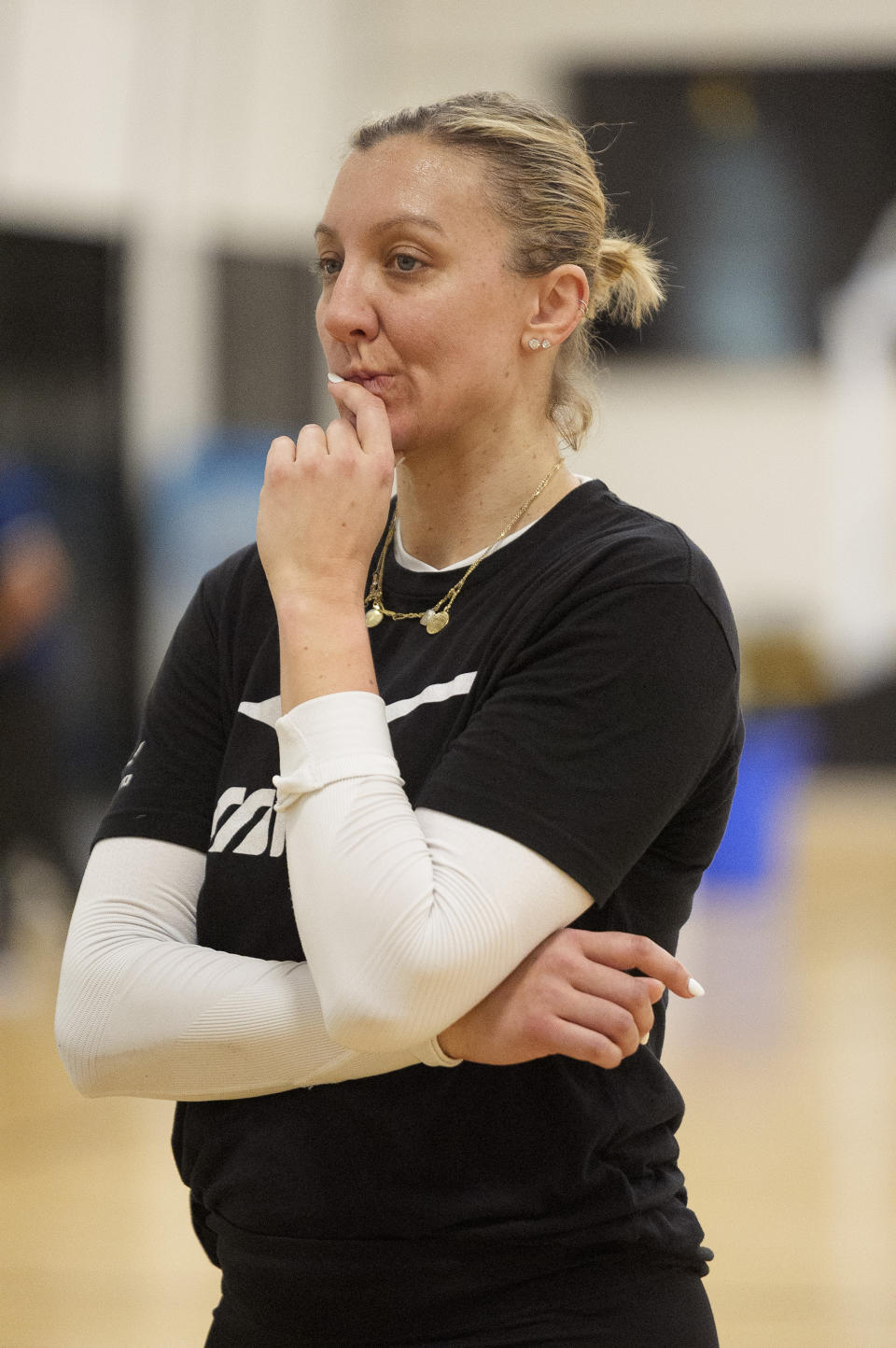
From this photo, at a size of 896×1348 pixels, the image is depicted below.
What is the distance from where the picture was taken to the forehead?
137cm

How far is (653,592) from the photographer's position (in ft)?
4.17

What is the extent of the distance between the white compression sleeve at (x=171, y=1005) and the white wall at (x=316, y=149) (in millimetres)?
6153

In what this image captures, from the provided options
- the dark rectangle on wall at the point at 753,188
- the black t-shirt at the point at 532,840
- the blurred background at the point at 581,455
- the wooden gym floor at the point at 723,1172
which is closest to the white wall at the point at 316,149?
the blurred background at the point at 581,455

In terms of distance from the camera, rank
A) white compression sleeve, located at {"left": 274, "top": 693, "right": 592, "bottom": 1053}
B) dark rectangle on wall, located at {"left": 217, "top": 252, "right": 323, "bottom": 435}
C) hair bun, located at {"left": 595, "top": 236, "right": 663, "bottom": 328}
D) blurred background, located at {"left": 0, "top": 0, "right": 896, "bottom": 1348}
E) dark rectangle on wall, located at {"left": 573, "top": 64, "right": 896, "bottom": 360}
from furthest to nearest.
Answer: dark rectangle on wall, located at {"left": 573, "top": 64, "right": 896, "bottom": 360} < dark rectangle on wall, located at {"left": 217, "top": 252, "right": 323, "bottom": 435} < blurred background, located at {"left": 0, "top": 0, "right": 896, "bottom": 1348} < hair bun, located at {"left": 595, "top": 236, "right": 663, "bottom": 328} < white compression sleeve, located at {"left": 274, "top": 693, "right": 592, "bottom": 1053}

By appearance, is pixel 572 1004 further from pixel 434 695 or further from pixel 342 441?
pixel 342 441

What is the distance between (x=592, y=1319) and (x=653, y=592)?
593 millimetres

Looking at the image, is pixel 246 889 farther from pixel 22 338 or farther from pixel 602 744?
pixel 22 338

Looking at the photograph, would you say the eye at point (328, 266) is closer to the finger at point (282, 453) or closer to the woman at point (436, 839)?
the woman at point (436, 839)

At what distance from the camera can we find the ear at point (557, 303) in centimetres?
143

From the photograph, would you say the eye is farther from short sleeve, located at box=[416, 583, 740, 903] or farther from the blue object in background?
the blue object in background

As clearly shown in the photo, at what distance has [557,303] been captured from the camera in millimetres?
1454

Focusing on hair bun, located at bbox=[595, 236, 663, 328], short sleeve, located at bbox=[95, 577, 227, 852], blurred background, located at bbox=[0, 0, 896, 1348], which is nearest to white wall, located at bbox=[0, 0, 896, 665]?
blurred background, located at bbox=[0, 0, 896, 1348]

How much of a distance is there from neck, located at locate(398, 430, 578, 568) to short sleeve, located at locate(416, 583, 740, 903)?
19 centimetres

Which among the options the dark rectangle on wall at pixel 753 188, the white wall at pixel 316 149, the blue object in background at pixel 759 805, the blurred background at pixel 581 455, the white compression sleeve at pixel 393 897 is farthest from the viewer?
the dark rectangle on wall at pixel 753 188
